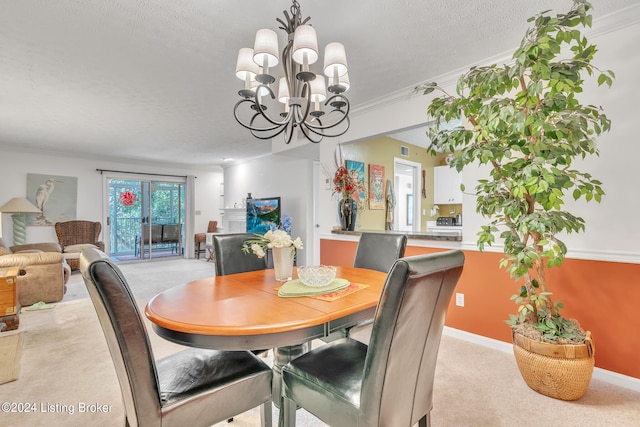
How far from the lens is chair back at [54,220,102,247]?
6164mm

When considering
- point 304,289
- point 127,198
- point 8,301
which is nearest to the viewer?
point 304,289

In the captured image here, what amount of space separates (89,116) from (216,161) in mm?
3417

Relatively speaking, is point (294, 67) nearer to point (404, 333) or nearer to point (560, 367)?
point (404, 333)

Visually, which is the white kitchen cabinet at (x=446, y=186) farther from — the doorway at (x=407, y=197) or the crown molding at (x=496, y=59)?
the crown molding at (x=496, y=59)

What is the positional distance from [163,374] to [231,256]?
3.82 feet

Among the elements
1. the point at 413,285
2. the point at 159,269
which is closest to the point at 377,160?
the point at 413,285

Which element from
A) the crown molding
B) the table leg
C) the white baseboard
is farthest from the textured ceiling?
the white baseboard

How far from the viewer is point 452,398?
6.19ft

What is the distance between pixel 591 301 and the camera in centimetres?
212

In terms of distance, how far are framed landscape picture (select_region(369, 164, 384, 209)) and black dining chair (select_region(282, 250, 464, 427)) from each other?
317cm

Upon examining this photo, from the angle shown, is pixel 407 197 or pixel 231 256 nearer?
pixel 231 256

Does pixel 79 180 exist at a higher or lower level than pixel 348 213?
higher

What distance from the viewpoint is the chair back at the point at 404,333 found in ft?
3.12

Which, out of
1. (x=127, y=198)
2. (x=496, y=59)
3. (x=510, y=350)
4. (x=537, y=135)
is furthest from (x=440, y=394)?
(x=127, y=198)
